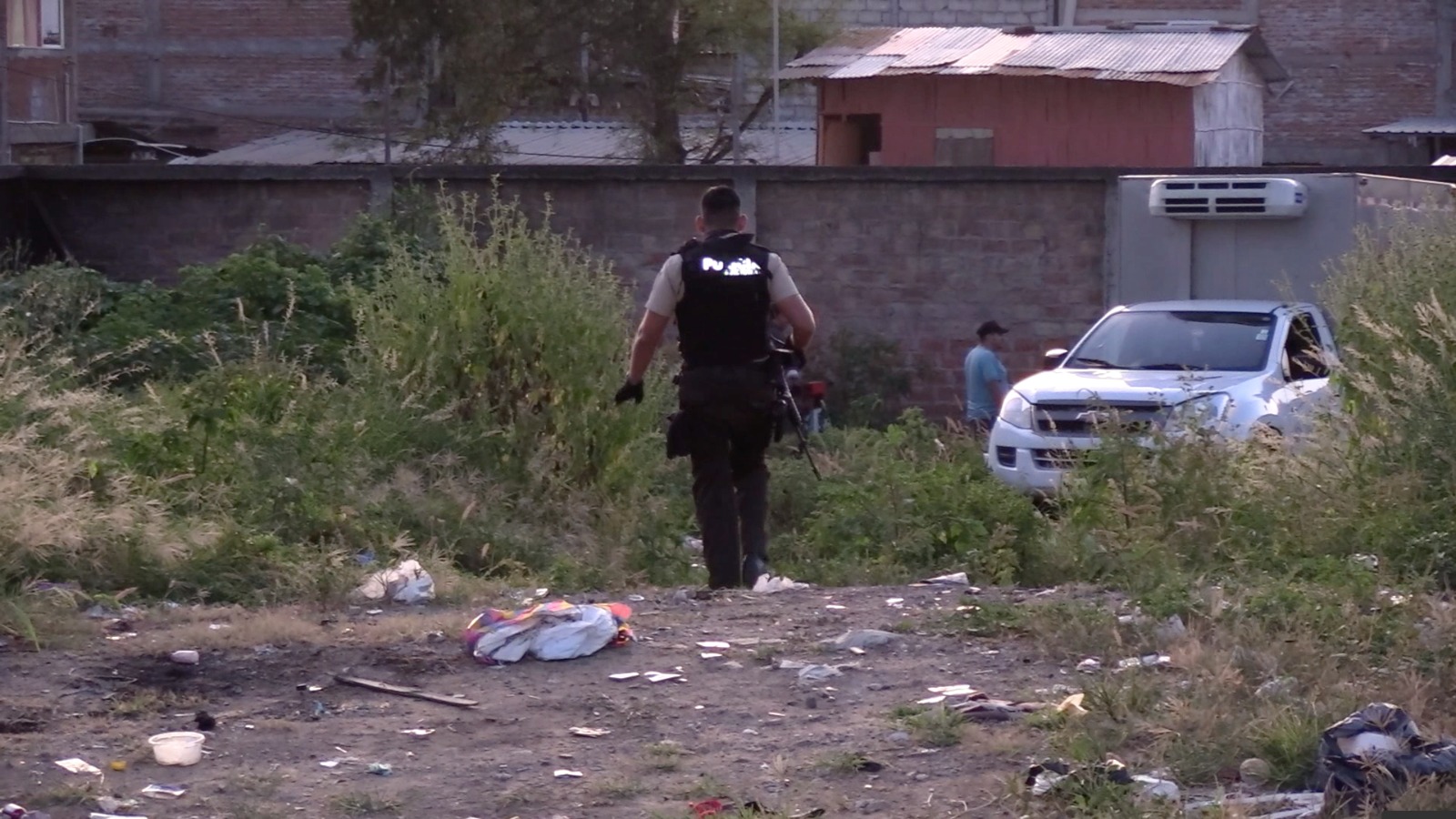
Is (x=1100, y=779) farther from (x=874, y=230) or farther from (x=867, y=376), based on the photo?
(x=874, y=230)

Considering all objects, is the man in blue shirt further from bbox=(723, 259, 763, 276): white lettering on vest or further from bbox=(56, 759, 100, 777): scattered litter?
bbox=(56, 759, 100, 777): scattered litter

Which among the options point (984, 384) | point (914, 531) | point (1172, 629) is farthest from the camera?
point (984, 384)

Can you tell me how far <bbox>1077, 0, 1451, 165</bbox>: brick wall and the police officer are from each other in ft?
88.7

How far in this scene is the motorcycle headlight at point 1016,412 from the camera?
11.2 m

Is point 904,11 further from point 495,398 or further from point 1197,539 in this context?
point 1197,539

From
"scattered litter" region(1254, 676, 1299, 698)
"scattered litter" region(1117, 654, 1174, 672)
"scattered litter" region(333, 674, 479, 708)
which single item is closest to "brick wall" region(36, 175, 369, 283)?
"scattered litter" region(333, 674, 479, 708)

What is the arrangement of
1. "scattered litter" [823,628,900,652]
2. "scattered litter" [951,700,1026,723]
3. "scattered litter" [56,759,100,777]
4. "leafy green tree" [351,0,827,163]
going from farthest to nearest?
1. "leafy green tree" [351,0,827,163]
2. "scattered litter" [823,628,900,652]
3. "scattered litter" [951,700,1026,723]
4. "scattered litter" [56,759,100,777]

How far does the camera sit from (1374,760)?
4.12 metres

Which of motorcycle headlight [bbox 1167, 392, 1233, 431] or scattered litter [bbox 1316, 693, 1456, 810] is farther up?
motorcycle headlight [bbox 1167, 392, 1233, 431]

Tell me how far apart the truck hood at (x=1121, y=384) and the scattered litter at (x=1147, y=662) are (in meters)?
5.04

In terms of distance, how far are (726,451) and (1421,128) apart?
2613 cm

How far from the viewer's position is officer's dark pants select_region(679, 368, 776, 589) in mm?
7262

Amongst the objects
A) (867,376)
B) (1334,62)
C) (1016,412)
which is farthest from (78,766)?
(1334,62)

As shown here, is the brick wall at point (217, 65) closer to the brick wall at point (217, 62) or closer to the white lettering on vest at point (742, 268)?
Result: the brick wall at point (217, 62)
